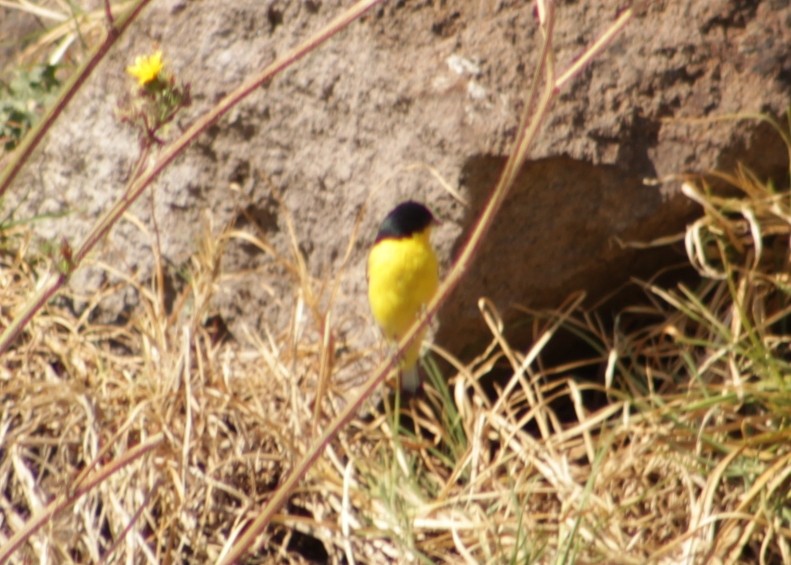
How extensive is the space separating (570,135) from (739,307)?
0.60 metres

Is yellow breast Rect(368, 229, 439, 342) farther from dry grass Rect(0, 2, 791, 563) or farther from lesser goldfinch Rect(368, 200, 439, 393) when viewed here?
dry grass Rect(0, 2, 791, 563)

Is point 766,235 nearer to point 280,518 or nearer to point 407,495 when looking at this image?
point 407,495

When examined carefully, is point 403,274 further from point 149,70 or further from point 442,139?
point 149,70

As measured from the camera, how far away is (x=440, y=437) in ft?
10.00

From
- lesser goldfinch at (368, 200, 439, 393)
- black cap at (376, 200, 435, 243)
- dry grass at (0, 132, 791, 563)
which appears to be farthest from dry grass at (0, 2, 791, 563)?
black cap at (376, 200, 435, 243)

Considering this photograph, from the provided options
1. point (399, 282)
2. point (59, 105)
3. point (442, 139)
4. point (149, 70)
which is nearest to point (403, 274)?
point (399, 282)

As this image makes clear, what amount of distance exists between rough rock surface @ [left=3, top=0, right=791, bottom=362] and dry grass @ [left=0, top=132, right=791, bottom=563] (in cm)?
11

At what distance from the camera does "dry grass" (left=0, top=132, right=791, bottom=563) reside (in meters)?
2.66

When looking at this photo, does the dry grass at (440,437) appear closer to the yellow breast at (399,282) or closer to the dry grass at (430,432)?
the dry grass at (430,432)

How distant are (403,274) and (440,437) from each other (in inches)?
17.2

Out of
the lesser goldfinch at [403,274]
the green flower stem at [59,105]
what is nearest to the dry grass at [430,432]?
the lesser goldfinch at [403,274]

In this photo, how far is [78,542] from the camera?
279 cm

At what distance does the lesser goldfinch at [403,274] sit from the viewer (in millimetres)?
2951

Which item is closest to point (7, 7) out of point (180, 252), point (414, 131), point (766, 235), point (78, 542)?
point (180, 252)
